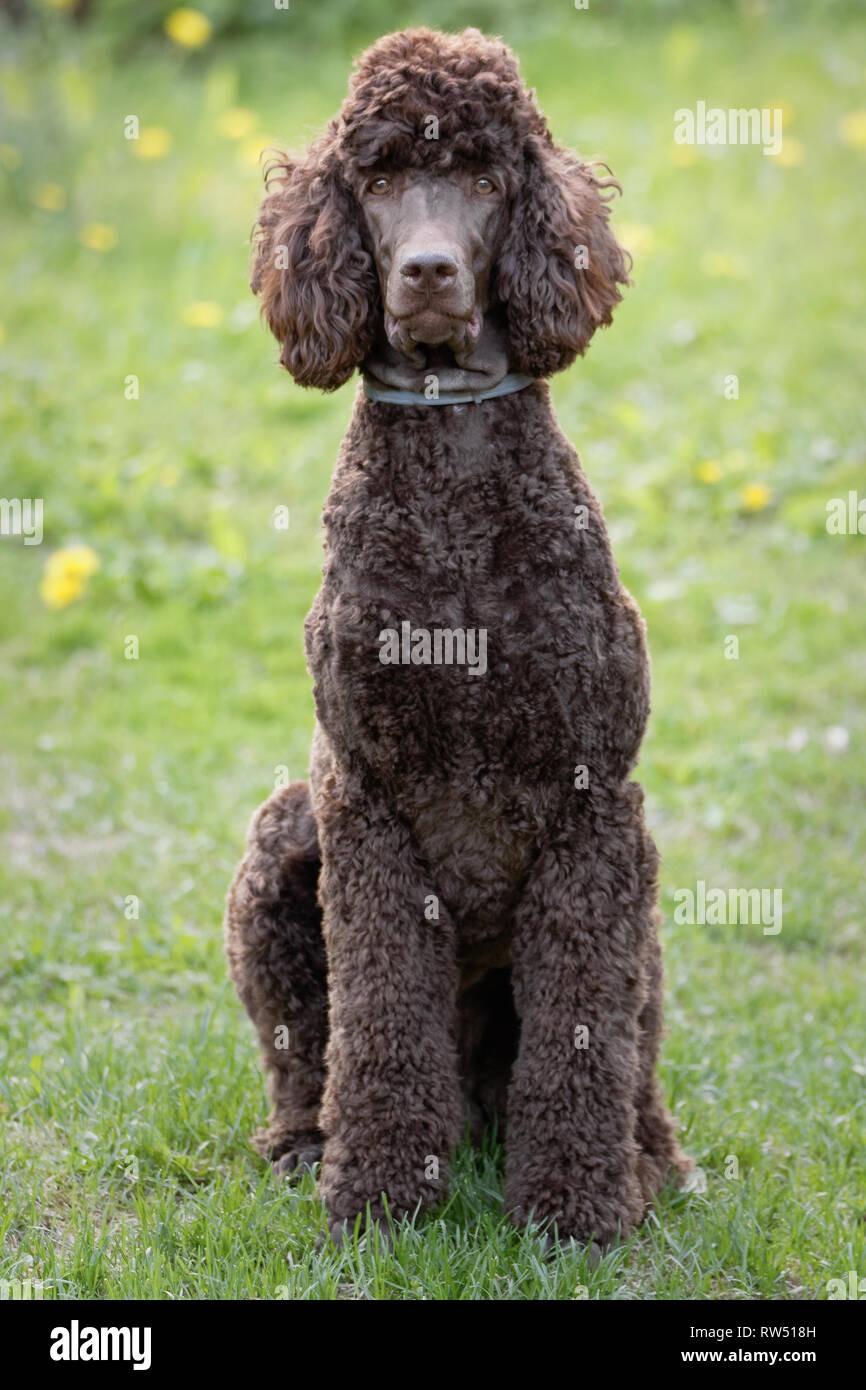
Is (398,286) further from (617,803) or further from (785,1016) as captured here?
(785,1016)

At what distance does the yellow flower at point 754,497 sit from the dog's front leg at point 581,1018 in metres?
3.34

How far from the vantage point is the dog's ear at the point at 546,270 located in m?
2.65

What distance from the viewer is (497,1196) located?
9.58 ft

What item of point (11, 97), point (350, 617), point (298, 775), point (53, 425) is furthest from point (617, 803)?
point (11, 97)

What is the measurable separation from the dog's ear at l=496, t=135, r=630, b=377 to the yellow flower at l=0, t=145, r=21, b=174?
5.69 meters

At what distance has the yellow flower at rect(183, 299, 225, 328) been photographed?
6887 mm

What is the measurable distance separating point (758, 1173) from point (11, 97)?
6.49 m

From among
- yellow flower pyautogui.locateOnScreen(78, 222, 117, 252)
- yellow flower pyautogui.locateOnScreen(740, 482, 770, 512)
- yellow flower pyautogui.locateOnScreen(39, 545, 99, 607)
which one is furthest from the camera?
yellow flower pyautogui.locateOnScreen(78, 222, 117, 252)

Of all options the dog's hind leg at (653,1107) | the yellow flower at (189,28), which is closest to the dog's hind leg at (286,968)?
the dog's hind leg at (653,1107)

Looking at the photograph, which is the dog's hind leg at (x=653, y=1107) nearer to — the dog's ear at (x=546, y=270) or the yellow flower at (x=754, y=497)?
the dog's ear at (x=546, y=270)

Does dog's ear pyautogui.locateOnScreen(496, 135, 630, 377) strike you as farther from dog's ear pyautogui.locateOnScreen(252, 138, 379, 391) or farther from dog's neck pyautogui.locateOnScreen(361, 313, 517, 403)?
dog's ear pyautogui.locateOnScreen(252, 138, 379, 391)

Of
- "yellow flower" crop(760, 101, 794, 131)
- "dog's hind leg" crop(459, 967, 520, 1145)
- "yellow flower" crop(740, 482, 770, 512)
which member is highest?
"yellow flower" crop(760, 101, 794, 131)

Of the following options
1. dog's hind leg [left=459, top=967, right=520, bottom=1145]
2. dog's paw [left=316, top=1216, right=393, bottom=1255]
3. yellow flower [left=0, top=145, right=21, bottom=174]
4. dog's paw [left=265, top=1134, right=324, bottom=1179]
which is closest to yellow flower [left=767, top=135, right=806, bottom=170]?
yellow flower [left=0, top=145, right=21, bottom=174]

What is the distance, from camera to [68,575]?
5668 millimetres
